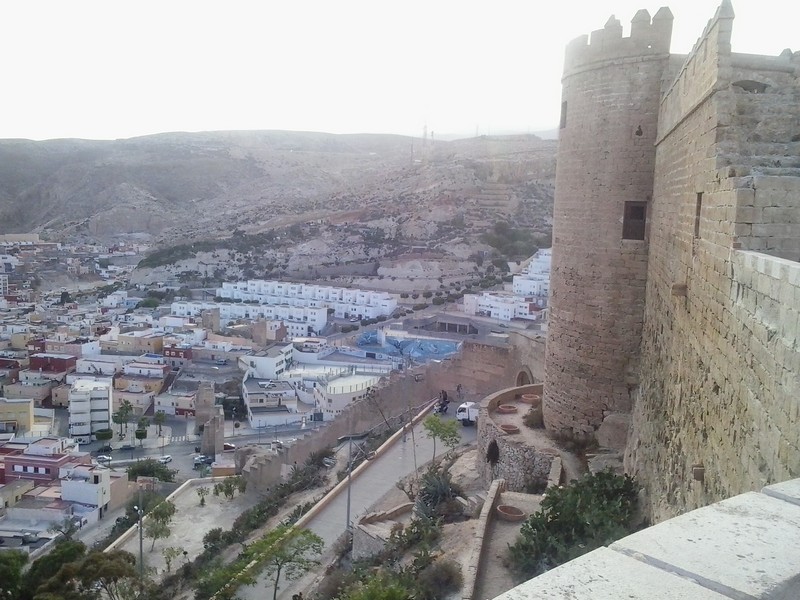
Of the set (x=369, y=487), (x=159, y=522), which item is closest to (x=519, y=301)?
(x=159, y=522)

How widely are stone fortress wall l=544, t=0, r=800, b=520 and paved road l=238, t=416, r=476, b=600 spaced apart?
221 inches

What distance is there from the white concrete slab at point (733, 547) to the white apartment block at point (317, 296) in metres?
39.9

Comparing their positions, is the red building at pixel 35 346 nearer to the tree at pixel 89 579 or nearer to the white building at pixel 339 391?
the white building at pixel 339 391

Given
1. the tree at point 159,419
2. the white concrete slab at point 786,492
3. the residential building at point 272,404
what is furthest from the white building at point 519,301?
the white concrete slab at point 786,492

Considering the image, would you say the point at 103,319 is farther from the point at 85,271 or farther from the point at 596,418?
the point at 596,418

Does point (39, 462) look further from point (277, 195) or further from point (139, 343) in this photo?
point (277, 195)

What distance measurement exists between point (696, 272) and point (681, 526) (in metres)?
3.21

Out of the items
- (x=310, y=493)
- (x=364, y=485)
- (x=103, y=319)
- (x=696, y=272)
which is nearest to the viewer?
(x=696, y=272)

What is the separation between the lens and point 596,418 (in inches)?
336

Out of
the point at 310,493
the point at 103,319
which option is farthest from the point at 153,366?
the point at 310,493

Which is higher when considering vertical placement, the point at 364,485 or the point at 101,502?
the point at 364,485

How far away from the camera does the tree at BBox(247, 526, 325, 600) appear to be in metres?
10.2

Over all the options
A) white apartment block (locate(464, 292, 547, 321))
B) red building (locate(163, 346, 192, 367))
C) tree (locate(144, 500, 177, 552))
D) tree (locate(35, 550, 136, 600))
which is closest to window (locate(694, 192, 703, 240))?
tree (locate(35, 550, 136, 600))

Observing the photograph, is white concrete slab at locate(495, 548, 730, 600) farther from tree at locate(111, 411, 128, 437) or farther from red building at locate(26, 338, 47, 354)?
red building at locate(26, 338, 47, 354)
